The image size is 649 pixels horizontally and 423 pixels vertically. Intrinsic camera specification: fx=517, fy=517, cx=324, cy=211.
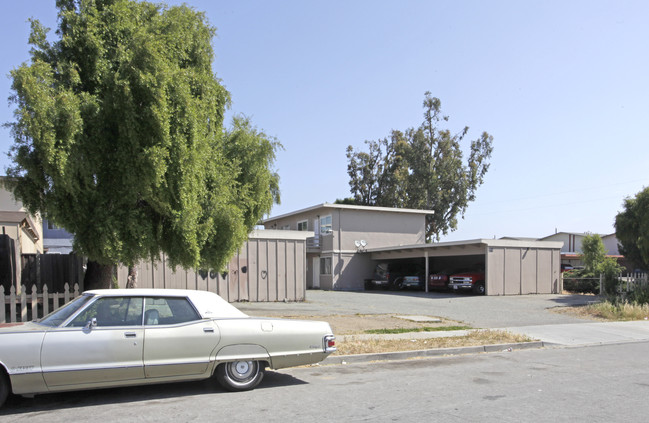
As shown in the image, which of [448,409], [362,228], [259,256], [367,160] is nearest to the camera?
[448,409]

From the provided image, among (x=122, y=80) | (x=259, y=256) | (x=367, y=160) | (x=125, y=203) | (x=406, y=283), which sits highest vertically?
(x=367, y=160)

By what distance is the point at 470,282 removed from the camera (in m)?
28.3

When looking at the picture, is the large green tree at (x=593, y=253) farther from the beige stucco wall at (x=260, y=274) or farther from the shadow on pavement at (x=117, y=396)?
the shadow on pavement at (x=117, y=396)

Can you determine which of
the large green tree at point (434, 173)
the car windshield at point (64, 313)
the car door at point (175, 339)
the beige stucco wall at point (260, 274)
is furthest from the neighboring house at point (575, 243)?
the car windshield at point (64, 313)

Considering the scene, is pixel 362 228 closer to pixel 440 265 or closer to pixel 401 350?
pixel 440 265

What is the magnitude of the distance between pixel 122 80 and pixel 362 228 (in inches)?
1108

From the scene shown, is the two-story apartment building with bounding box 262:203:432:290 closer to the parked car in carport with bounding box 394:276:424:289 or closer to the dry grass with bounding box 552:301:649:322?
the parked car in carport with bounding box 394:276:424:289

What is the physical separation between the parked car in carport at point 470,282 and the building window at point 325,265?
9.42 m

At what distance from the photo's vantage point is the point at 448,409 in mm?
6184

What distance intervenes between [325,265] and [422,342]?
24825 mm

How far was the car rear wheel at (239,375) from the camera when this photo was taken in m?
7.05

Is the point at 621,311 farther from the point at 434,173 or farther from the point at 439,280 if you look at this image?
the point at 434,173

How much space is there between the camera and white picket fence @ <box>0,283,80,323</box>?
33.0 feet

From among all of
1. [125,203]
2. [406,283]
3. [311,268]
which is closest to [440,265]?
[406,283]
